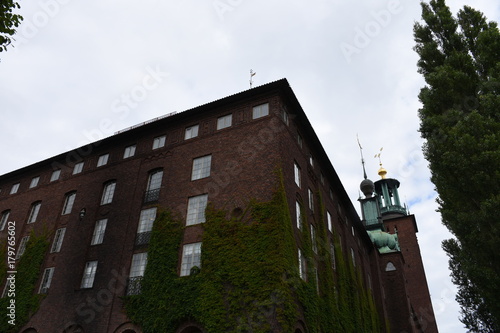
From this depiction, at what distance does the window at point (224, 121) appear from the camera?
23.3 metres

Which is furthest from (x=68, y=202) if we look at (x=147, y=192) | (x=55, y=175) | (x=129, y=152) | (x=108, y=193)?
(x=147, y=192)

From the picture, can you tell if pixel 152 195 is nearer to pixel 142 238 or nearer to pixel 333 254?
pixel 142 238

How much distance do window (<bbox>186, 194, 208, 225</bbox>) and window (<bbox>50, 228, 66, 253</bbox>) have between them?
991cm

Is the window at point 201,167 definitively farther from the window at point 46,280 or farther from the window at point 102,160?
the window at point 46,280

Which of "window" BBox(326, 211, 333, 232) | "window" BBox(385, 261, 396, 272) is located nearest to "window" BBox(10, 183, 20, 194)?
"window" BBox(326, 211, 333, 232)

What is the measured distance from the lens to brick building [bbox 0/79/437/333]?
2019cm

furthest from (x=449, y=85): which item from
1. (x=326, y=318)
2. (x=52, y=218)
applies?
(x=52, y=218)

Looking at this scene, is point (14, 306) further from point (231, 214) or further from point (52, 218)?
point (231, 214)

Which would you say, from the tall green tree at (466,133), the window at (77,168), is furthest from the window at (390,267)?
the window at (77,168)

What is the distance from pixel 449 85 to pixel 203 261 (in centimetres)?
1426

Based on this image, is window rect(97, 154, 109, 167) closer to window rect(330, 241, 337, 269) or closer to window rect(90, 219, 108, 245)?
window rect(90, 219, 108, 245)

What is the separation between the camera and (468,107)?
57.5 feet

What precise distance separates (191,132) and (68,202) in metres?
10.5

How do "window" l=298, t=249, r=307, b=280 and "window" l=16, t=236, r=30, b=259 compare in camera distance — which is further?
"window" l=16, t=236, r=30, b=259
